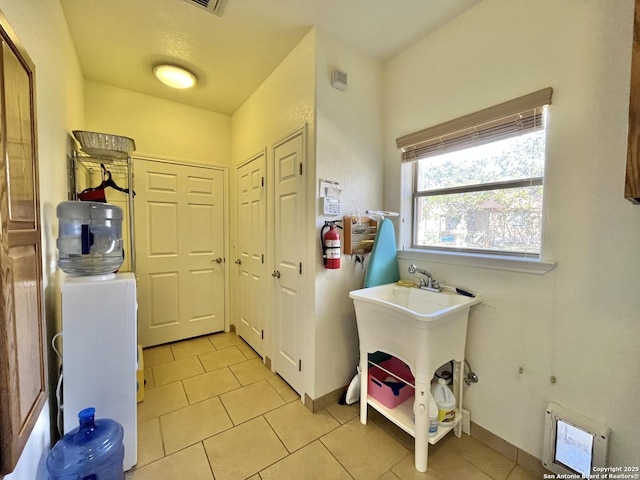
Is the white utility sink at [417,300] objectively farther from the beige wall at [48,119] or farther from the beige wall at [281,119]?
the beige wall at [48,119]

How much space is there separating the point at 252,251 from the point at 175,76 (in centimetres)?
175

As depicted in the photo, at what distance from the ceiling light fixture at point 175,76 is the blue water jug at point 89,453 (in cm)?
250

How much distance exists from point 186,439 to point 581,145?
2779mm

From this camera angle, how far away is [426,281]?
193 cm

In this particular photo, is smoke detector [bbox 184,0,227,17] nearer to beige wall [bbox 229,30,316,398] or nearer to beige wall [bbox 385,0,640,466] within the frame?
beige wall [bbox 229,30,316,398]

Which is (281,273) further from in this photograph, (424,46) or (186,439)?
(424,46)

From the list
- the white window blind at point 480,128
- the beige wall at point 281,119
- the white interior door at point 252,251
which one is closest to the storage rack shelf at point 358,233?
the beige wall at point 281,119

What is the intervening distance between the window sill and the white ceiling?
1573 millimetres

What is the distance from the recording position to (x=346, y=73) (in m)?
2.01

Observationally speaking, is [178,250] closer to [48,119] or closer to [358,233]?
[48,119]

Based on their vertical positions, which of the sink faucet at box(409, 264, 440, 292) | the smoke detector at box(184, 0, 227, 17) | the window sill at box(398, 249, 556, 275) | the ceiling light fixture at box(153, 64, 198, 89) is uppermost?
the smoke detector at box(184, 0, 227, 17)

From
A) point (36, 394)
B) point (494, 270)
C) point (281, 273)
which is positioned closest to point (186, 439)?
point (36, 394)

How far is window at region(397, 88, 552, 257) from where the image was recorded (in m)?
1.51

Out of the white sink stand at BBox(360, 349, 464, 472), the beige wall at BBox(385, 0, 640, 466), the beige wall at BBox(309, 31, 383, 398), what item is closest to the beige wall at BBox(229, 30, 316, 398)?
the beige wall at BBox(309, 31, 383, 398)
